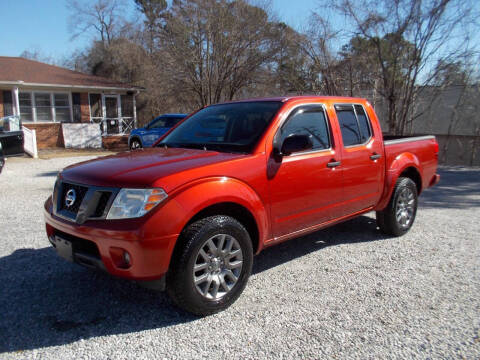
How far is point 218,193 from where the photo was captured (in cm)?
309

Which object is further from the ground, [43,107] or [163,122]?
[43,107]

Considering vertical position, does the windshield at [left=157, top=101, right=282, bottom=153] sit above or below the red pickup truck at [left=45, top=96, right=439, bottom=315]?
above

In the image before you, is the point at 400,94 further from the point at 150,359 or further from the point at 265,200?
the point at 150,359

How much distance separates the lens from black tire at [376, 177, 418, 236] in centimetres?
509

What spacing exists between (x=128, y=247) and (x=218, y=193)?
81cm

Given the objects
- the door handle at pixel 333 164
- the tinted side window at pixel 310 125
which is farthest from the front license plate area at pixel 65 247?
the door handle at pixel 333 164

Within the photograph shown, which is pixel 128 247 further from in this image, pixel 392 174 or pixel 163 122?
pixel 163 122

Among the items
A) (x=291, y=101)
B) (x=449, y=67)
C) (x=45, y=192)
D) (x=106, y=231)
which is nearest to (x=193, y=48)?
(x=449, y=67)

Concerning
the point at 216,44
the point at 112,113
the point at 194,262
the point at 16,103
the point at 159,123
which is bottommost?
the point at 194,262

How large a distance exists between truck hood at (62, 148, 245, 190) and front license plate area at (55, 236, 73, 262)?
0.50 m

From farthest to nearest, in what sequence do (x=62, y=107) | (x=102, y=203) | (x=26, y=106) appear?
(x=62, y=107) < (x=26, y=106) < (x=102, y=203)

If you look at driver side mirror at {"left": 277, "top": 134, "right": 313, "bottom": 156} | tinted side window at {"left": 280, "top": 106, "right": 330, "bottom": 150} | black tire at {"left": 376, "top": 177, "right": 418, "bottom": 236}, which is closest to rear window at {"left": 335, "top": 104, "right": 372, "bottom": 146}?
tinted side window at {"left": 280, "top": 106, "right": 330, "bottom": 150}

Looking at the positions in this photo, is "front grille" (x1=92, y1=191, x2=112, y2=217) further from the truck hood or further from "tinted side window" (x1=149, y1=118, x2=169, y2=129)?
"tinted side window" (x1=149, y1=118, x2=169, y2=129)

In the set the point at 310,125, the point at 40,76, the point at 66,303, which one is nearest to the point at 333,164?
the point at 310,125
